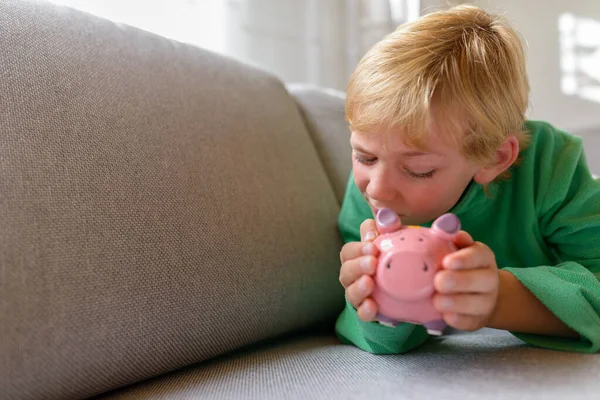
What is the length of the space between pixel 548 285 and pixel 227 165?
1.59ft

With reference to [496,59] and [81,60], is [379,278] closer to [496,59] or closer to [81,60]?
[496,59]

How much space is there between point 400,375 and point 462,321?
0.37 ft

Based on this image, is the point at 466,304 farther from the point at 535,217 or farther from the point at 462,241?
the point at 535,217

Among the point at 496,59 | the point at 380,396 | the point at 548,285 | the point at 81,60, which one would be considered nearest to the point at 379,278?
the point at 380,396

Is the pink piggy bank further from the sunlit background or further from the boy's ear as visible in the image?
the sunlit background

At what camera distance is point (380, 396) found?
63 centimetres

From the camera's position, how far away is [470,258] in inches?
25.5

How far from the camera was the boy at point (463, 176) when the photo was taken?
0.71 metres

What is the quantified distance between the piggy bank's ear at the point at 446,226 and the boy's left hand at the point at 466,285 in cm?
2

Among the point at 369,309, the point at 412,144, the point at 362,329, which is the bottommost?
the point at 362,329

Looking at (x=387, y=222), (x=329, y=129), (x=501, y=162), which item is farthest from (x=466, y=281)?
(x=329, y=129)

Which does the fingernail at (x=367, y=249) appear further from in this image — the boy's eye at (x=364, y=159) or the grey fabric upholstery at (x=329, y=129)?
the grey fabric upholstery at (x=329, y=129)

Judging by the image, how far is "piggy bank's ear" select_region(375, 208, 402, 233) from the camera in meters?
0.67

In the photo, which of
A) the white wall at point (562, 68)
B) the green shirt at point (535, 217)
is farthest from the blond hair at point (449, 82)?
the white wall at point (562, 68)
